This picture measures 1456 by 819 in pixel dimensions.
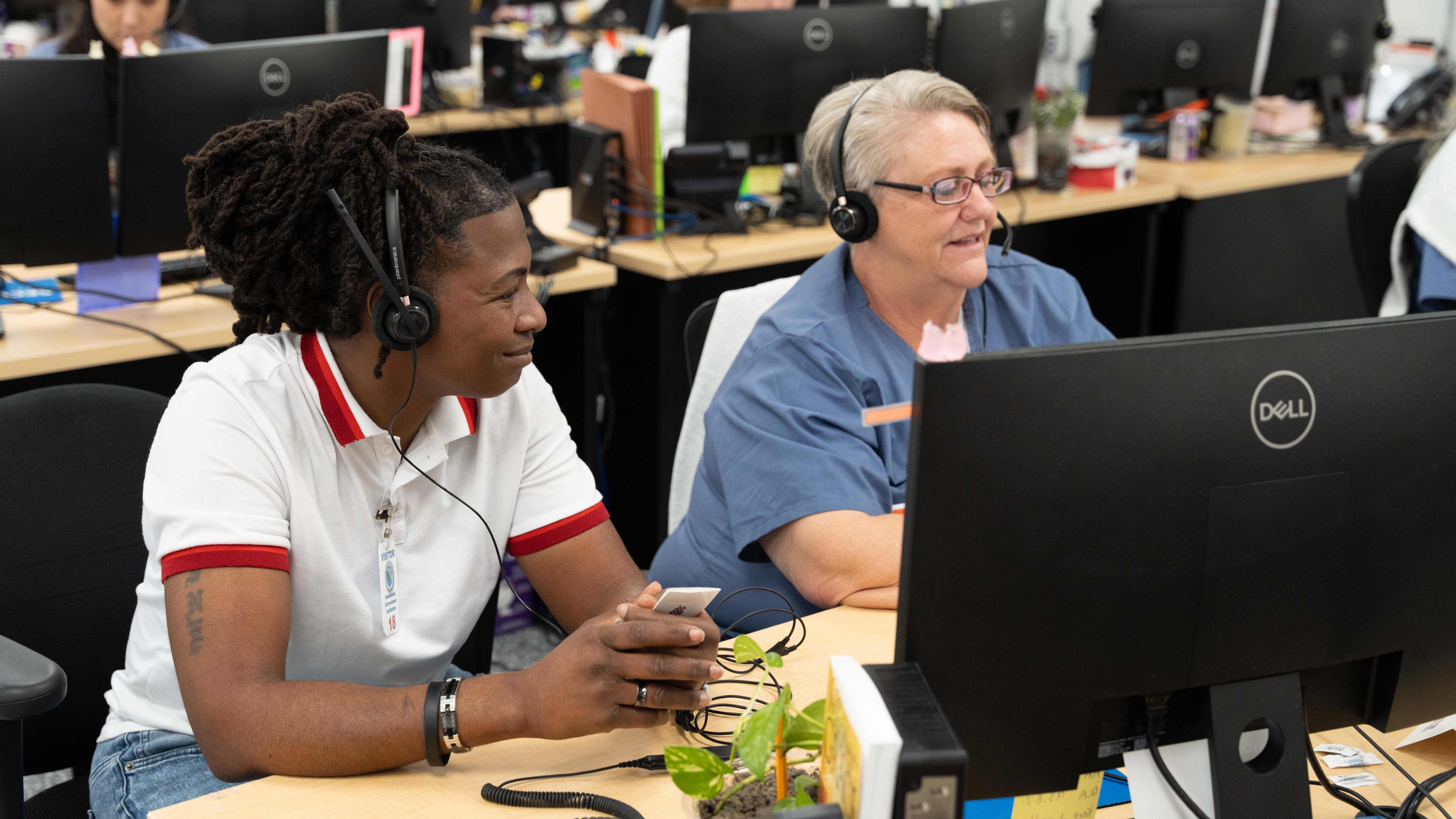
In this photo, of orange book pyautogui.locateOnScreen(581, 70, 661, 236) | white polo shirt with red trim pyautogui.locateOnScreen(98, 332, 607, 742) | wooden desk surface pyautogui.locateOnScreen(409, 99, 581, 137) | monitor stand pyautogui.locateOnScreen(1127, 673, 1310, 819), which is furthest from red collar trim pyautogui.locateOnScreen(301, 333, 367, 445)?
wooden desk surface pyautogui.locateOnScreen(409, 99, 581, 137)

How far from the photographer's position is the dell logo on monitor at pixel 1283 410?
780 millimetres

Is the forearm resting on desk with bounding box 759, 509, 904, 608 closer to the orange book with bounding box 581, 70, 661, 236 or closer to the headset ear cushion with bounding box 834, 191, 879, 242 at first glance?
the headset ear cushion with bounding box 834, 191, 879, 242

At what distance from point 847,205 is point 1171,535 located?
0.90 meters

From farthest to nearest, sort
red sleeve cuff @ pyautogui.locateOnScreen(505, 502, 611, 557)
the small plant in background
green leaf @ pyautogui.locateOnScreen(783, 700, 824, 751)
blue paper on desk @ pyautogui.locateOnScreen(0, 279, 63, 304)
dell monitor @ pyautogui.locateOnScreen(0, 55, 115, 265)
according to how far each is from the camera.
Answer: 1. the small plant in background
2. blue paper on desk @ pyautogui.locateOnScreen(0, 279, 63, 304)
3. dell monitor @ pyautogui.locateOnScreen(0, 55, 115, 265)
4. red sleeve cuff @ pyautogui.locateOnScreen(505, 502, 611, 557)
5. green leaf @ pyautogui.locateOnScreen(783, 700, 824, 751)

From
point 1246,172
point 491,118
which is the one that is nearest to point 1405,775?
point 1246,172

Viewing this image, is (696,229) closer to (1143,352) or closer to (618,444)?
(618,444)

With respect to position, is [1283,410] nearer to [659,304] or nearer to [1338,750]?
[1338,750]

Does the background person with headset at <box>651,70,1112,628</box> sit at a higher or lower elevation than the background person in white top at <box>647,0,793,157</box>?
lower

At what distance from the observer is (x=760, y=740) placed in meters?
0.84

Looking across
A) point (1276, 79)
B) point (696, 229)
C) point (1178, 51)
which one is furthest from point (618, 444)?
point (1276, 79)

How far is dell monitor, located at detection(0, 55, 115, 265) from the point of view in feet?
6.67

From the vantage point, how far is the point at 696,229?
2764mm

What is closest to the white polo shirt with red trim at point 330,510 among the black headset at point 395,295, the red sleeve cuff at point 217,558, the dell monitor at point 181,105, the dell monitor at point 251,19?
the red sleeve cuff at point 217,558

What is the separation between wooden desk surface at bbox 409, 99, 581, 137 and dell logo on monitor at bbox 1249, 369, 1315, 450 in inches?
136
